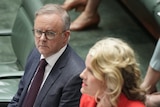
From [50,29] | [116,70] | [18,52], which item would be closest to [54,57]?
[50,29]

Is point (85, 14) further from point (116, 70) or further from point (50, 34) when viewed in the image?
point (116, 70)

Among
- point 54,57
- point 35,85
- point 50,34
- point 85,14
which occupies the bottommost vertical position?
point 85,14

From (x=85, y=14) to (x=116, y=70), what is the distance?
5.04 feet

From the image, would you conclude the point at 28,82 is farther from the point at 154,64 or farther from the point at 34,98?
the point at 154,64

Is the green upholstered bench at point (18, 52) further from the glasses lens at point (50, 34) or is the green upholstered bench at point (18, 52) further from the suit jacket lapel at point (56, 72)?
the glasses lens at point (50, 34)

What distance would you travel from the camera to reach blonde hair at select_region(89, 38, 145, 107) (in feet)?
5.16

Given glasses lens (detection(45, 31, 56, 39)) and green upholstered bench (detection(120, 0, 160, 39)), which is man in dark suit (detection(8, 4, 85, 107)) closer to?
glasses lens (detection(45, 31, 56, 39))

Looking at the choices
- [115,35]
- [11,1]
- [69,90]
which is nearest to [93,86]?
[69,90]

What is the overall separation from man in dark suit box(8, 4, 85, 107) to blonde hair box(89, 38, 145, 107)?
27 cm

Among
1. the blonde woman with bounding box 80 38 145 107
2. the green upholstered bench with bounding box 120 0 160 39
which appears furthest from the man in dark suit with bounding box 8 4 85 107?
the green upholstered bench with bounding box 120 0 160 39

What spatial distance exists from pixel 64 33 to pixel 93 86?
0.32 metres

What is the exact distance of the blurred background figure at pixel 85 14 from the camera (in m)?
3.04

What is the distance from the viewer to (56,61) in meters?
1.93

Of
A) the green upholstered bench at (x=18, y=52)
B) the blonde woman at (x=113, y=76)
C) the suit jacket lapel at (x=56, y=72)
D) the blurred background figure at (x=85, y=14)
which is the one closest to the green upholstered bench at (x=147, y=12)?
the blurred background figure at (x=85, y=14)
